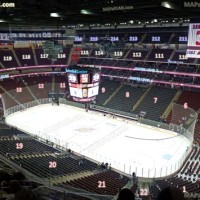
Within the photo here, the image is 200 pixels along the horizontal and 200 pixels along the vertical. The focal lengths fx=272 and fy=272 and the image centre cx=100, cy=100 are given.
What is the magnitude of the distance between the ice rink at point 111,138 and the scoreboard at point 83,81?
546cm

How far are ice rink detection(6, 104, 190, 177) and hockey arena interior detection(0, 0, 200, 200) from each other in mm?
102

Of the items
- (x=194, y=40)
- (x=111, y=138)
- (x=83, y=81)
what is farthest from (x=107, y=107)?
(x=194, y=40)

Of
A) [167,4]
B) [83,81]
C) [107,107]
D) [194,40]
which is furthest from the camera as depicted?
[107,107]

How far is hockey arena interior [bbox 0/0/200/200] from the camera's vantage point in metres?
16.6

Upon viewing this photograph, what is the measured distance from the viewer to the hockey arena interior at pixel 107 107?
1662 cm

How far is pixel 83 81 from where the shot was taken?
24.3 m

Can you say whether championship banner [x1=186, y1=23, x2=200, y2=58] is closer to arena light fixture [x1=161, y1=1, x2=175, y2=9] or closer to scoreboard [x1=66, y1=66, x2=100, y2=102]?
arena light fixture [x1=161, y1=1, x2=175, y2=9]

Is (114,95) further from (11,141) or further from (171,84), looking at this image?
(11,141)

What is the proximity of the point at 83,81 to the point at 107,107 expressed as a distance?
16366 millimetres

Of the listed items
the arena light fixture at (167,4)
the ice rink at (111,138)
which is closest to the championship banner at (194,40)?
the arena light fixture at (167,4)

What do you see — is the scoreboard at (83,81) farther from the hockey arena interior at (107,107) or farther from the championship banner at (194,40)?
the championship banner at (194,40)

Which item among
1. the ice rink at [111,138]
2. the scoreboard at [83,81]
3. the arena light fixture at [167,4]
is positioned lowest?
the ice rink at [111,138]

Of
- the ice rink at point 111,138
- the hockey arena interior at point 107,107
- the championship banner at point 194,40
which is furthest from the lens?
the ice rink at point 111,138

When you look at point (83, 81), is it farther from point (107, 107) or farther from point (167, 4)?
point (107, 107)
